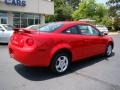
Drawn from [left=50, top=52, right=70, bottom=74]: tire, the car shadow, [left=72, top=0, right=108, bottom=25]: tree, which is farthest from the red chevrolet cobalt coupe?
[left=72, top=0, right=108, bottom=25]: tree

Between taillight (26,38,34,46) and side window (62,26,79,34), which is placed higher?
side window (62,26,79,34)

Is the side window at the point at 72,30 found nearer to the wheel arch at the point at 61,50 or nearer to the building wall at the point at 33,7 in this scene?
the wheel arch at the point at 61,50

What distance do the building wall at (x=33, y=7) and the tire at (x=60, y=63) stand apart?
18.1 metres

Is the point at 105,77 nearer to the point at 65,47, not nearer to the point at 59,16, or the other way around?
the point at 65,47

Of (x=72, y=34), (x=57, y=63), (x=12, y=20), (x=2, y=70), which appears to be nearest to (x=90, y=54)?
(x=72, y=34)

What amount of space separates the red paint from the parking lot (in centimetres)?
44

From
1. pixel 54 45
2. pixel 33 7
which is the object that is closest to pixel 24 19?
pixel 33 7

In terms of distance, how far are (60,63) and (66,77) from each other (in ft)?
1.55

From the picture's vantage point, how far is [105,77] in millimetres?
6277

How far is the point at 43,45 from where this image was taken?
596 centimetres

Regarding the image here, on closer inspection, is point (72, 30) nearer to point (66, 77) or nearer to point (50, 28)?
point (50, 28)

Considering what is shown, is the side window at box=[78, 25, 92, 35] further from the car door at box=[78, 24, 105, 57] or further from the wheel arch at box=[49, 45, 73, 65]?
the wheel arch at box=[49, 45, 73, 65]

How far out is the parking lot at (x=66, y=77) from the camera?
18.0 feet

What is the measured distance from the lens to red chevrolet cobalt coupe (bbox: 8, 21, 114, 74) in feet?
19.5
